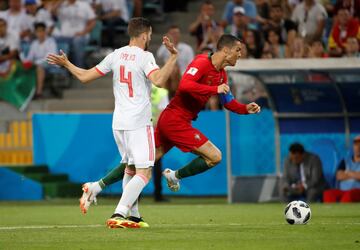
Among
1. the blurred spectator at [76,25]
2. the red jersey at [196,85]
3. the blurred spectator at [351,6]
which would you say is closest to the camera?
the red jersey at [196,85]

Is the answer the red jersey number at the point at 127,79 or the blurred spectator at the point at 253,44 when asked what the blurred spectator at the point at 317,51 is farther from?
the red jersey number at the point at 127,79

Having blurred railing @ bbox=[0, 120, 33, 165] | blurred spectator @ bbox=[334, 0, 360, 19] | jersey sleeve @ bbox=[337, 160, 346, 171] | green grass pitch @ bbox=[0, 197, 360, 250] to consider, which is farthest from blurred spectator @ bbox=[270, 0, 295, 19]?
green grass pitch @ bbox=[0, 197, 360, 250]

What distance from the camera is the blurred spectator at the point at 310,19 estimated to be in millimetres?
23062

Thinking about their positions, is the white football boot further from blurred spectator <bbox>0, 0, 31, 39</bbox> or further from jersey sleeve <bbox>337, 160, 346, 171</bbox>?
blurred spectator <bbox>0, 0, 31, 39</bbox>

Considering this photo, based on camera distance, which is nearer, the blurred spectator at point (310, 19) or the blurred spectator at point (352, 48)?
the blurred spectator at point (352, 48)

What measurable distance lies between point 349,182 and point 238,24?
5394mm

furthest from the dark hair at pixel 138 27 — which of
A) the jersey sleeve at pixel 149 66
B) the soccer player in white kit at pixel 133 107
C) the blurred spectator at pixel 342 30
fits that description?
the blurred spectator at pixel 342 30

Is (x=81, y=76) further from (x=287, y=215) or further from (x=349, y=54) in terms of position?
(x=349, y=54)

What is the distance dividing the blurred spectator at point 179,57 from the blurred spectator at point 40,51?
263cm

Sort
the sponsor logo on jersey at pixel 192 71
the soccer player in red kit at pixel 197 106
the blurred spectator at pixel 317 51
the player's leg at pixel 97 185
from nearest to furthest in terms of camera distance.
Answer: the player's leg at pixel 97 185 < the sponsor logo on jersey at pixel 192 71 < the soccer player in red kit at pixel 197 106 < the blurred spectator at pixel 317 51

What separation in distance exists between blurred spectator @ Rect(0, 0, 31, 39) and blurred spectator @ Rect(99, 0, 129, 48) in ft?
6.07

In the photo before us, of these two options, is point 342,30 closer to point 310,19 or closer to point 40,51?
point 310,19

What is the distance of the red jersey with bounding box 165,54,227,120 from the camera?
13633mm

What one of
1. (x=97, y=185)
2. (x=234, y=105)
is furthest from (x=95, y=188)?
(x=234, y=105)
